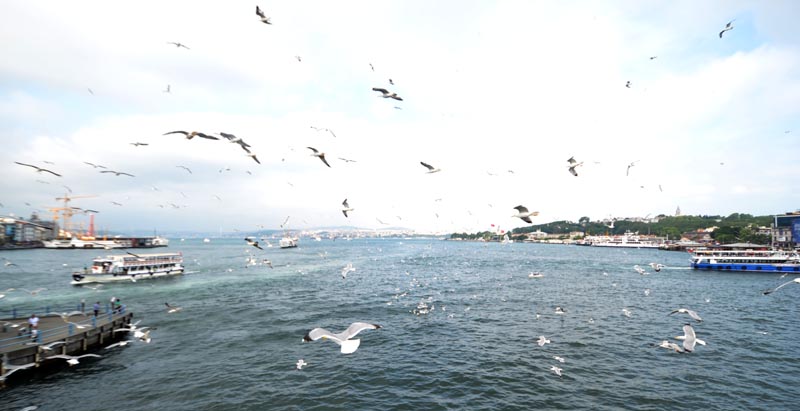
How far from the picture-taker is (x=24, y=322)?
22.0 m

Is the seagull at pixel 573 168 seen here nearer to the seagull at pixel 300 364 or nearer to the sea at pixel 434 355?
the sea at pixel 434 355

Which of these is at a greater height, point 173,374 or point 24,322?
point 24,322

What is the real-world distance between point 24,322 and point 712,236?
20304cm

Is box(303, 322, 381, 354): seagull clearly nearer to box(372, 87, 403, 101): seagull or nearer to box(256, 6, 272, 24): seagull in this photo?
box(372, 87, 403, 101): seagull

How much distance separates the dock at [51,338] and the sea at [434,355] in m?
0.95

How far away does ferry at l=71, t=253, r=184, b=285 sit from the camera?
48406 millimetres

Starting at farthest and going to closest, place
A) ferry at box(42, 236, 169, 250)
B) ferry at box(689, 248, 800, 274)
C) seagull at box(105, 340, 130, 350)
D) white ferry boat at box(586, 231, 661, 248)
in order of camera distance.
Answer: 1. white ferry boat at box(586, 231, 661, 248)
2. ferry at box(42, 236, 169, 250)
3. ferry at box(689, 248, 800, 274)
4. seagull at box(105, 340, 130, 350)

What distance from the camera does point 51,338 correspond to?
19625mm

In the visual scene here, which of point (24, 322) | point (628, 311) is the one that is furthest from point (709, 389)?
point (24, 322)

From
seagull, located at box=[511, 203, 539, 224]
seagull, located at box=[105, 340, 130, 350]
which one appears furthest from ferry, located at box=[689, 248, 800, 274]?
seagull, located at box=[105, 340, 130, 350]

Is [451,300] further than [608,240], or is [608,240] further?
[608,240]

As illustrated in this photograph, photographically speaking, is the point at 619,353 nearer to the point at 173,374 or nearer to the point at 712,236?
the point at 173,374

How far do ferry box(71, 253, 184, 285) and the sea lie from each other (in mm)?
6679

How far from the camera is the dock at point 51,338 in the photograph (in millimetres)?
17266
